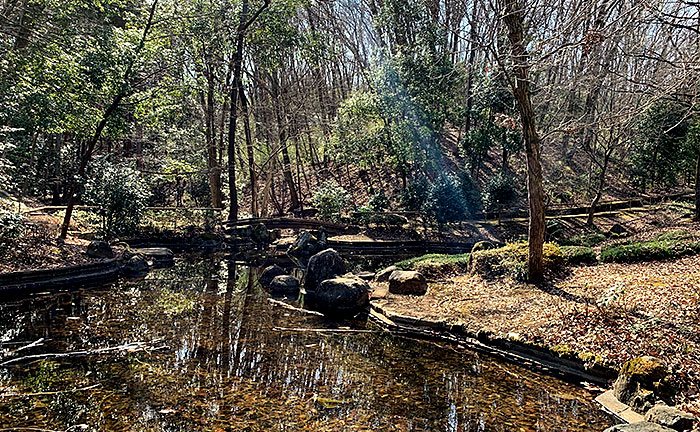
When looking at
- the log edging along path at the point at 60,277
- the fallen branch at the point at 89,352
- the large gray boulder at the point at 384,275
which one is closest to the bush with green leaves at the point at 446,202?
the large gray boulder at the point at 384,275

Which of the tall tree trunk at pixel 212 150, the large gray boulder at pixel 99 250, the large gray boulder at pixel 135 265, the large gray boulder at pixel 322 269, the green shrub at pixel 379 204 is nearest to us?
the large gray boulder at pixel 322 269

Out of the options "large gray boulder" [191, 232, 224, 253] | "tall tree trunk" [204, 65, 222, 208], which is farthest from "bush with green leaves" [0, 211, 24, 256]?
"tall tree trunk" [204, 65, 222, 208]

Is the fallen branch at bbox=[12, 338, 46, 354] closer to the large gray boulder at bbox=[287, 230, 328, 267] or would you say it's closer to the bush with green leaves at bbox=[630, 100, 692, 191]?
the large gray boulder at bbox=[287, 230, 328, 267]

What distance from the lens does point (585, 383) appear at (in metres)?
6.19

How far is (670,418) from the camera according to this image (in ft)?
15.2

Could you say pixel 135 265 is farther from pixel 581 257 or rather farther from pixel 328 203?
pixel 581 257

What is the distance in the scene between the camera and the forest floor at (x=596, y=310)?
624 cm

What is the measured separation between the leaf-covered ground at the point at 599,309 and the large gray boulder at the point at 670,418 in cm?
76

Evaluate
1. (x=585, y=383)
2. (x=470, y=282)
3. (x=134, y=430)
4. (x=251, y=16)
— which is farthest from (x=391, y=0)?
(x=134, y=430)

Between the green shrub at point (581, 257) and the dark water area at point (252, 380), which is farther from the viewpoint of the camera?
the green shrub at point (581, 257)

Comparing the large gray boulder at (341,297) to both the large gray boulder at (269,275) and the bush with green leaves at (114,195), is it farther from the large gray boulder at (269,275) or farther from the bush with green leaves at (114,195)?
the bush with green leaves at (114,195)

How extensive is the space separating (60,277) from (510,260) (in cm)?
1130

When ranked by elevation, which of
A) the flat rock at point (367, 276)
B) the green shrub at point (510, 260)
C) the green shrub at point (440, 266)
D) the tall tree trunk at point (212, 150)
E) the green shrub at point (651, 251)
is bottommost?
the flat rock at point (367, 276)

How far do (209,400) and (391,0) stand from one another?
22.9 m
